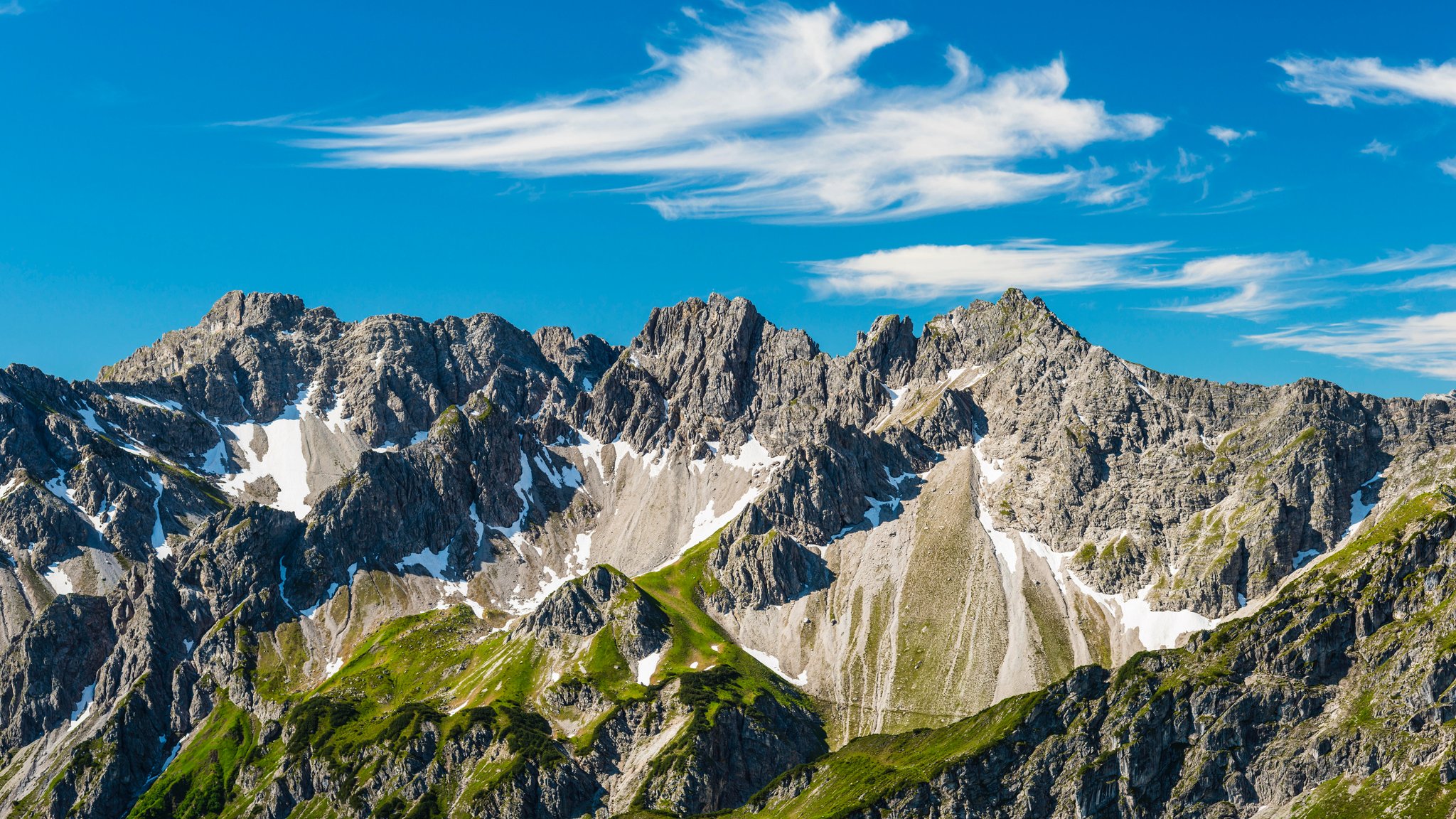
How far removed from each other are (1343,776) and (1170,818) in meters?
27.3

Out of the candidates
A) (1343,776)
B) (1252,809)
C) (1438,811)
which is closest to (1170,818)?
(1252,809)

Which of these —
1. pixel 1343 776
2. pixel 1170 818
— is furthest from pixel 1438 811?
pixel 1170 818

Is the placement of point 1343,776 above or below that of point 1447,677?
below

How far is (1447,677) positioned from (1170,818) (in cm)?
4865

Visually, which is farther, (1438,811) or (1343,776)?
(1343,776)

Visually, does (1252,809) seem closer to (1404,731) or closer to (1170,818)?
(1170,818)

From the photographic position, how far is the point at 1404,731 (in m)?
189

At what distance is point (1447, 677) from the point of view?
7569 inches

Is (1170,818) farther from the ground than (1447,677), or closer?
closer

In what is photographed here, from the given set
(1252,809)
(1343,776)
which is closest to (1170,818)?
(1252,809)

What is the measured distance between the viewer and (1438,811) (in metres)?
172

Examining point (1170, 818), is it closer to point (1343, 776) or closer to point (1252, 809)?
point (1252, 809)

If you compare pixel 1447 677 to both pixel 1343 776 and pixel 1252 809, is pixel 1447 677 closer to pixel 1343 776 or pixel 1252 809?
pixel 1343 776

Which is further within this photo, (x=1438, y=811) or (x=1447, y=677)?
(x=1447, y=677)
